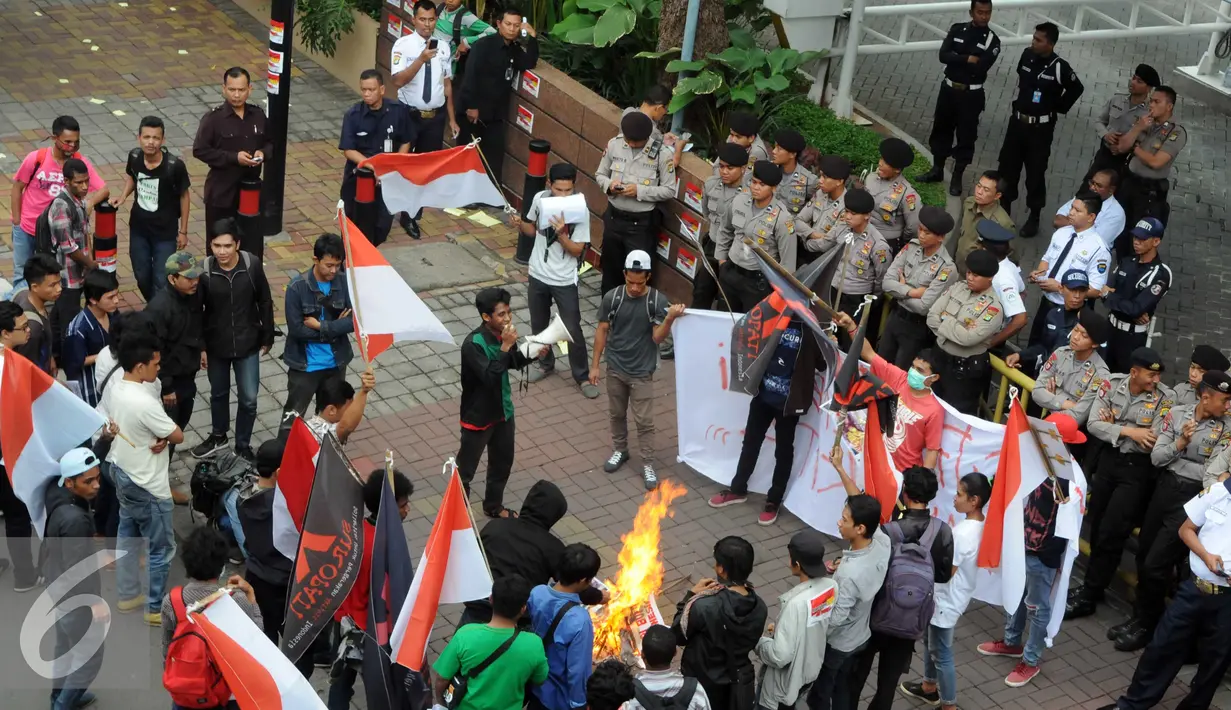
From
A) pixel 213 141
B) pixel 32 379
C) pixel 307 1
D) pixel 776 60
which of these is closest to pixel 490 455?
pixel 32 379

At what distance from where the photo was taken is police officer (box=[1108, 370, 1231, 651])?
28.4 ft

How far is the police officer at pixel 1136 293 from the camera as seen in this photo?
10297 millimetres

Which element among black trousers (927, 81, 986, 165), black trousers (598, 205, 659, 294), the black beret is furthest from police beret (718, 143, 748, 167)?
black trousers (927, 81, 986, 165)

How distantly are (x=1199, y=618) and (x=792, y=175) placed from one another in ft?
15.2

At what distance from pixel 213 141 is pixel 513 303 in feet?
9.41

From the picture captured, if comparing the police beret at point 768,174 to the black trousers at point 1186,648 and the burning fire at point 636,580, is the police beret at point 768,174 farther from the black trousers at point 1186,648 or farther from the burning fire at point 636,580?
the black trousers at point 1186,648

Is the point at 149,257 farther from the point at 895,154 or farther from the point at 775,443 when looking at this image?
the point at 895,154

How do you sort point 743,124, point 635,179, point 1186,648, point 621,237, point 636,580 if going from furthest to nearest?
Answer: point 621,237 < point 635,179 < point 743,124 < point 636,580 < point 1186,648

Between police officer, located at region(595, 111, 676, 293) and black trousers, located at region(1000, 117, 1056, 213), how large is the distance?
3640 millimetres

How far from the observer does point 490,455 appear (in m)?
9.73

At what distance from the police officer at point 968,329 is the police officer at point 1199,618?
186 cm

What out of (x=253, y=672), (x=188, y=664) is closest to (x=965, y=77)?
(x=253, y=672)

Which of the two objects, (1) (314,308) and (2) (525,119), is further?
(2) (525,119)

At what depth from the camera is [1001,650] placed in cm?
915
